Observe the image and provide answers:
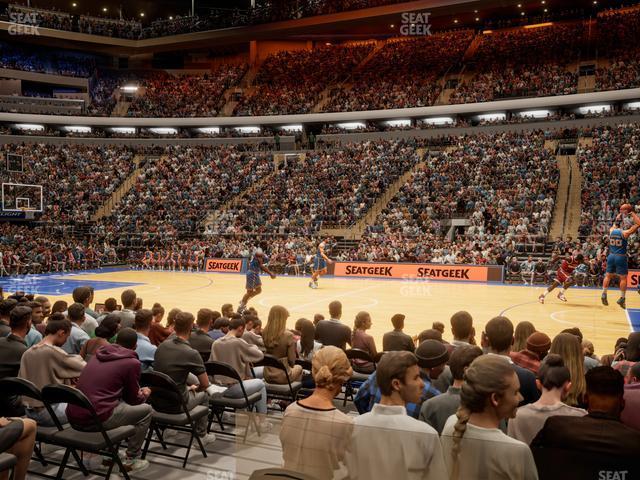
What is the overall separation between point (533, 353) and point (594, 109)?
3628 cm

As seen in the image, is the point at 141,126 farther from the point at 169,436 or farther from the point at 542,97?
the point at 169,436

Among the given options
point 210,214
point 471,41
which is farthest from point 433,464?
point 471,41

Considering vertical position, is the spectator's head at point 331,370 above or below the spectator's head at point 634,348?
above

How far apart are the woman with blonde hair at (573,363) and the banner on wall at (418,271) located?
70.1 ft

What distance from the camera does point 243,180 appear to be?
41.2 metres

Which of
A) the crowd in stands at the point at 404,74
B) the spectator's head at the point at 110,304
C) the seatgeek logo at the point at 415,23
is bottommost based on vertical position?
the spectator's head at the point at 110,304

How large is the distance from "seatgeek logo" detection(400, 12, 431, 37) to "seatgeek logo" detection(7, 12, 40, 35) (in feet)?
99.4

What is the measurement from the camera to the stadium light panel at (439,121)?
40.4 meters

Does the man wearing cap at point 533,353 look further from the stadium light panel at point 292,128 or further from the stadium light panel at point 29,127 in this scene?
the stadium light panel at point 29,127

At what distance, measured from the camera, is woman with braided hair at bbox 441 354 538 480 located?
2.47 metres

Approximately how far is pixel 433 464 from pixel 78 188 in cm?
4488

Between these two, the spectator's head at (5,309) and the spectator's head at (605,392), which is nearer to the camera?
the spectator's head at (605,392)

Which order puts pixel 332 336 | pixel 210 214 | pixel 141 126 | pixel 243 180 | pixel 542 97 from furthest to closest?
pixel 141 126
pixel 243 180
pixel 210 214
pixel 542 97
pixel 332 336

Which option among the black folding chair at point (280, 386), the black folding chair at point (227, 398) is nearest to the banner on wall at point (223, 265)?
the black folding chair at point (280, 386)
